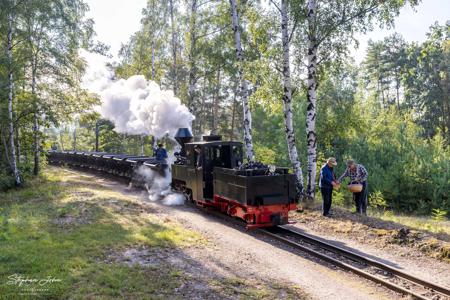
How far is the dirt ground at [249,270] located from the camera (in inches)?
260

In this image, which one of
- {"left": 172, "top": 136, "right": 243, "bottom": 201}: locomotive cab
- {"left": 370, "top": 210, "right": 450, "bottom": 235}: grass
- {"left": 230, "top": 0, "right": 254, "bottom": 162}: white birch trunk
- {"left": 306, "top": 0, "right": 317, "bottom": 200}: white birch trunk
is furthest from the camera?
{"left": 230, "top": 0, "right": 254, "bottom": 162}: white birch trunk

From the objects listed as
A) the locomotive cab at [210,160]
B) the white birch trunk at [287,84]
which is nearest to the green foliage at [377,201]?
the white birch trunk at [287,84]

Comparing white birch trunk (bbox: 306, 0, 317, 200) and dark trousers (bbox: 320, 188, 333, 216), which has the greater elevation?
white birch trunk (bbox: 306, 0, 317, 200)

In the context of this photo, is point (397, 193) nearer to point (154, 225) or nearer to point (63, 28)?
point (154, 225)

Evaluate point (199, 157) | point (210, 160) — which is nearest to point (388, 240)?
point (210, 160)

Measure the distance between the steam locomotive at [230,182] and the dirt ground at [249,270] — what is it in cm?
81

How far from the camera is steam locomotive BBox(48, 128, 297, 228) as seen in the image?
10.2 m

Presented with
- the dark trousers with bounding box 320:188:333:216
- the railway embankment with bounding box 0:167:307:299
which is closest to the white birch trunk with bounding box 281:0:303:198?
the dark trousers with bounding box 320:188:333:216

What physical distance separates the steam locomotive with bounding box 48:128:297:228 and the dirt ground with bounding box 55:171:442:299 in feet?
2.66

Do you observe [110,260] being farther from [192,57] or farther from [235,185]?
[192,57]

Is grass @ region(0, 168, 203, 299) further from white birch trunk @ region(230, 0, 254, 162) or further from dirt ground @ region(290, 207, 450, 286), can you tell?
white birch trunk @ region(230, 0, 254, 162)

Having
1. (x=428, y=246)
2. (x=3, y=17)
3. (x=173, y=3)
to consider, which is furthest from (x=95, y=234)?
(x=173, y=3)

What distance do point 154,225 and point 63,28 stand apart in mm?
12528

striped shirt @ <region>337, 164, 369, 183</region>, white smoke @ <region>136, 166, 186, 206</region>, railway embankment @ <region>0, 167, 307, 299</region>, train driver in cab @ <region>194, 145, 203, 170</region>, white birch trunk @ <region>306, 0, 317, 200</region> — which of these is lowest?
railway embankment @ <region>0, 167, 307, 299</region>
